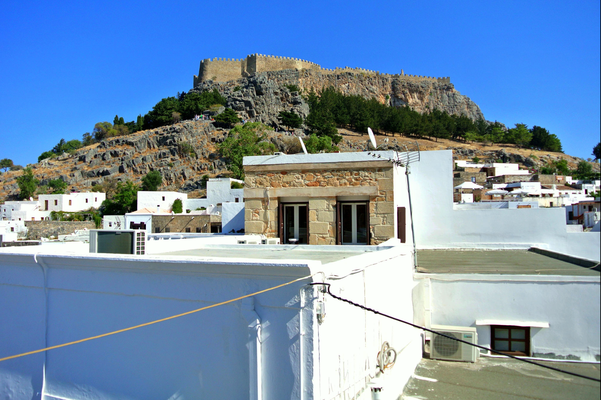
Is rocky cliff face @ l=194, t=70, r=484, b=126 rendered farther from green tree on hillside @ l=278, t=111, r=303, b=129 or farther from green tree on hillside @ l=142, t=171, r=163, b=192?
green tree on hillside @ l=142, t=171, r=163, b=192

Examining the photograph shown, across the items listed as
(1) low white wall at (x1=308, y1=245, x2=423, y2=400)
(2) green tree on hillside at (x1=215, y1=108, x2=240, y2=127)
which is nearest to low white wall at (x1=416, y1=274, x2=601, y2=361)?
(1) low white wall at (x1=308, y1=245, x2=423, y2=400)

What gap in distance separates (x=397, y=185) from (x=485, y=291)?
7.96 m

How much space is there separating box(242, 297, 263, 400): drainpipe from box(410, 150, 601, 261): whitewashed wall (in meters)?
8.47

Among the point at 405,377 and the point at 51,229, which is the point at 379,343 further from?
the point at 51,229

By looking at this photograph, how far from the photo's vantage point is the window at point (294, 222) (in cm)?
1188

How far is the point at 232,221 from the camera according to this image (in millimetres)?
17109

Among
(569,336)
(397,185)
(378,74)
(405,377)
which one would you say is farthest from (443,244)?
(378,74)

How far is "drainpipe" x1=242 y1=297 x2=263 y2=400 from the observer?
425 cm

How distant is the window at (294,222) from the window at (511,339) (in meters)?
8.79

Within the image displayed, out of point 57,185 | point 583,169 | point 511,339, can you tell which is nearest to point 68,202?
point 57,185

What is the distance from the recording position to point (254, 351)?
14.1 ft

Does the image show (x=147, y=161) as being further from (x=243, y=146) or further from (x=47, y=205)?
(x=243, y=146)

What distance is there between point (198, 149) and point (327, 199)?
60.9m

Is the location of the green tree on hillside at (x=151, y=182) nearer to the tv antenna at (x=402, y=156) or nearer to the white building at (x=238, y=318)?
the tv antenna at (x=402, y=156)
